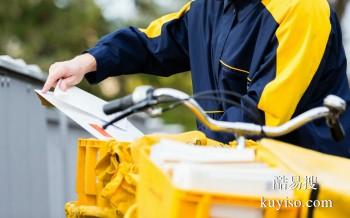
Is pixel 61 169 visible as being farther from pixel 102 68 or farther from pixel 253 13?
pixel 253 13

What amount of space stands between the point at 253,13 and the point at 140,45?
0.73m

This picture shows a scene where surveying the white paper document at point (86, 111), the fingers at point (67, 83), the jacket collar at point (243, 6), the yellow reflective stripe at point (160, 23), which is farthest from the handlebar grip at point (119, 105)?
the yellow reflective stripe at point (160, 23)

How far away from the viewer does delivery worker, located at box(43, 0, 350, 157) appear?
306 centimetres

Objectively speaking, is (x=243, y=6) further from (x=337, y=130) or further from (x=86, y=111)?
(x=337, y=130)

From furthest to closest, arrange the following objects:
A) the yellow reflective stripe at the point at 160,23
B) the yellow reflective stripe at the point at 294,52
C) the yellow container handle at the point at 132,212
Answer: the yellow reflective stripe at the point at 160,23, the yellow reflective stripe at the point at 294,52, the yellow container handle at the point at 132,212

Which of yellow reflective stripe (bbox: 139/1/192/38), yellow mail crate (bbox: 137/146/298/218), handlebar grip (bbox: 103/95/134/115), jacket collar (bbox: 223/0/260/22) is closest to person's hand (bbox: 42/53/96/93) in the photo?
yellow reflective stripe (bbox: 139/1/192/38)

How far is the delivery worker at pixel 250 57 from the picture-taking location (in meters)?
3.06

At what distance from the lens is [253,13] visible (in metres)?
3.36

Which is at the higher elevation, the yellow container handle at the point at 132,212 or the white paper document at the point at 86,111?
the white paper document at the point at 86,111

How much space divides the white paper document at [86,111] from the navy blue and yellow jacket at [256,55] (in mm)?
379

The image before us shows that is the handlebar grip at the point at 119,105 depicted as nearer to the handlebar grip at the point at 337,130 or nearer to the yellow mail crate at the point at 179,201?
the yellow mail crate at the point at 179,201

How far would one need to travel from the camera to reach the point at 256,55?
323 cm

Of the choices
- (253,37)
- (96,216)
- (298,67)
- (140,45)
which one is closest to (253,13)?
(253,37)

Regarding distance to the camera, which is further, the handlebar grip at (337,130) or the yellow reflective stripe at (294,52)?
the yellow reflective stripe at (294,52)
